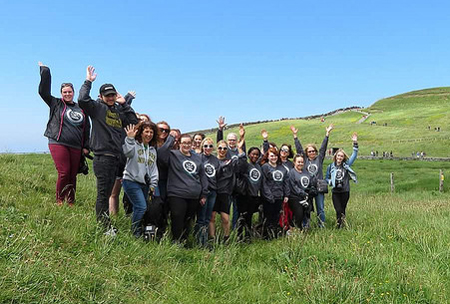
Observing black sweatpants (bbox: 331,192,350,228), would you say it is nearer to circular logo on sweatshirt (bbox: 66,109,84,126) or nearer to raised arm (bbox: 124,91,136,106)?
raised arm (bbox: 124,91,136,106)

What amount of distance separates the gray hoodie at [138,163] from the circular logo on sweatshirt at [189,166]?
1.74 ft

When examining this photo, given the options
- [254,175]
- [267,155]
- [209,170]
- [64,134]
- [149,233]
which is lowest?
[149,233]

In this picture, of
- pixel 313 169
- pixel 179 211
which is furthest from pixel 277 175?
pixel 179 211

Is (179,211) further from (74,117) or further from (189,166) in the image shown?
(74,117)

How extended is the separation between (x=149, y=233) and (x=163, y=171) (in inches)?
48.2

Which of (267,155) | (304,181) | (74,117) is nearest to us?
(74,117)

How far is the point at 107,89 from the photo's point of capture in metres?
5.39

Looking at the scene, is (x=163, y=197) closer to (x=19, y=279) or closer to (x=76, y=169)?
(x=76, y=169)

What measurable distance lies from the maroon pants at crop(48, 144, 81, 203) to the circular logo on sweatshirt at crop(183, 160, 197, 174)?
1.83 meters

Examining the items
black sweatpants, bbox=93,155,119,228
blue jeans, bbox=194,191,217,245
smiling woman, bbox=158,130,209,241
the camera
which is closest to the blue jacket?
blue jeans, bbox=194,191,217,245

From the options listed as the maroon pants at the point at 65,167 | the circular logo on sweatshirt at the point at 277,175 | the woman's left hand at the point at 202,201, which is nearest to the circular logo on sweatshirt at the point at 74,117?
the maroon pants at the point at 65,167

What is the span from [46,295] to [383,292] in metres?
3.59

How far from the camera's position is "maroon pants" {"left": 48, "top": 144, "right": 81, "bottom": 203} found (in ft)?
18.9

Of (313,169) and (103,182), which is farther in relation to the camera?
(313,169)
